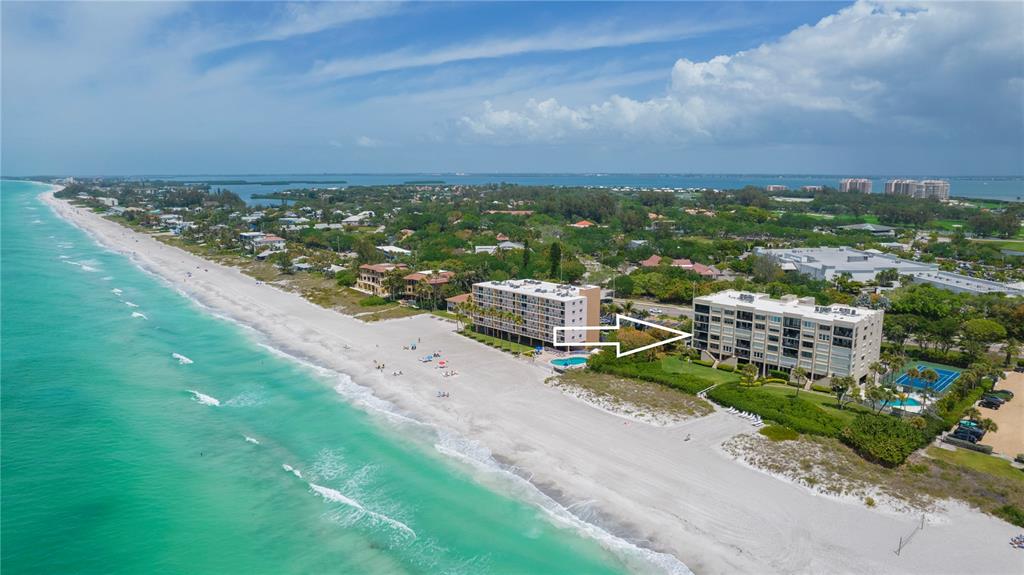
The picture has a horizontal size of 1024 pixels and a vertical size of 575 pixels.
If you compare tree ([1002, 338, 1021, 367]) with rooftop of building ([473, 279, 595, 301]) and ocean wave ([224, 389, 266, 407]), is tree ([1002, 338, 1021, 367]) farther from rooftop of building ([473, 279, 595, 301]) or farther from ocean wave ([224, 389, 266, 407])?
ocean wave ([224, 389, 266, 407])

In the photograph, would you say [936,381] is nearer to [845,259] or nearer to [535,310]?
[535,310]

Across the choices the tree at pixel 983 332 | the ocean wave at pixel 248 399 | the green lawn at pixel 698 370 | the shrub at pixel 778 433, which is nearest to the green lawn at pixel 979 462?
the shrub at pixel 778 433

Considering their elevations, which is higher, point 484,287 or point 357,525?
point 484,287

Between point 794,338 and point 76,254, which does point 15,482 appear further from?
point 76,254

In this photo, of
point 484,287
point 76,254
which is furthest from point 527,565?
point 76,254

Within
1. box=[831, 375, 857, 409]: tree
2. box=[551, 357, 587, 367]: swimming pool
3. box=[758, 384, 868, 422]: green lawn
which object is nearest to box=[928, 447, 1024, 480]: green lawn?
box=[758, 384, 868, 422]: green lawn
